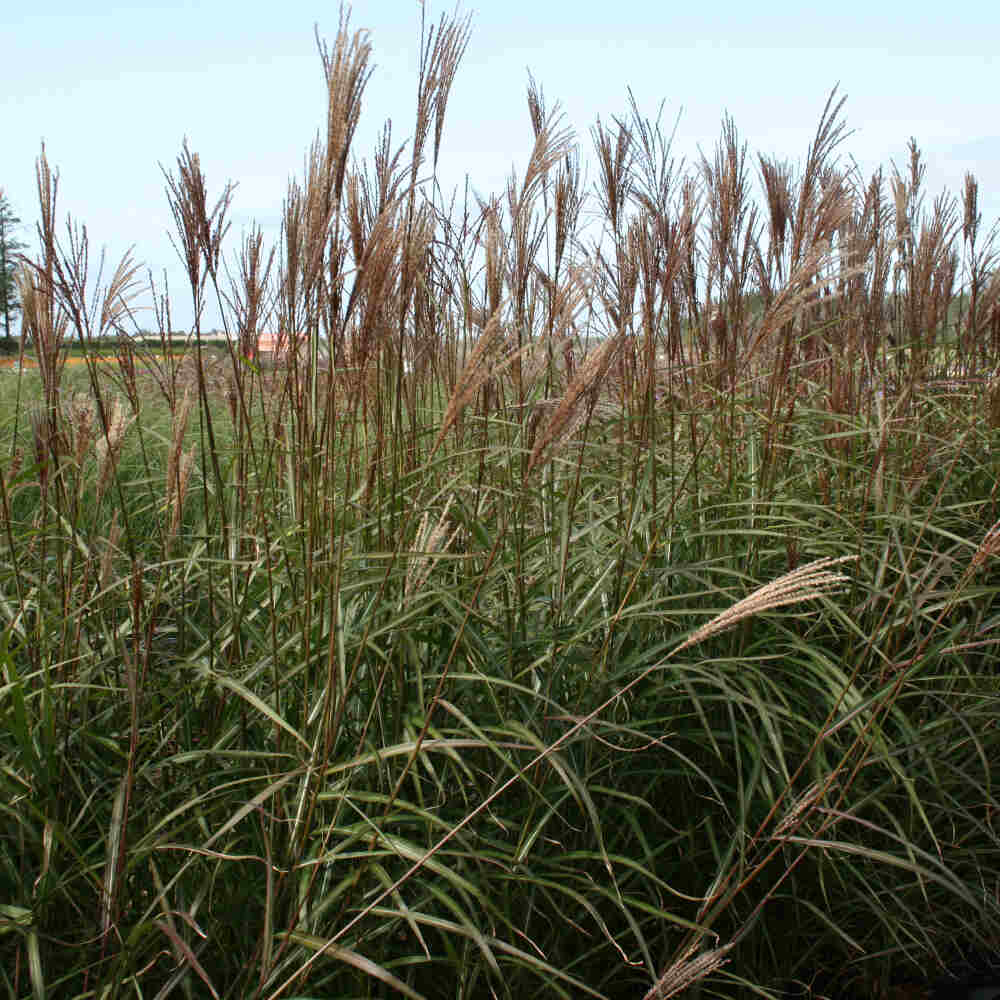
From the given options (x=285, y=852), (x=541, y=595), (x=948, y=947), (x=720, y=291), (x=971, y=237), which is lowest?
(x=948, y=947)

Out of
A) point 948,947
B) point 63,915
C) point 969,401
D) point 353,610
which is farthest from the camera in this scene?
point 969,401

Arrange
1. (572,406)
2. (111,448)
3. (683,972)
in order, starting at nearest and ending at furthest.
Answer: (683,972) < (572,406) < (111,448)

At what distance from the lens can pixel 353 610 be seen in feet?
6.13

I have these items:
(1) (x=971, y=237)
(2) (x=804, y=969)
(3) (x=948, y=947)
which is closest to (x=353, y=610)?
(2) (x=804, y=969)

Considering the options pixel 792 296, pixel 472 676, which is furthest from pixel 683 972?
pixel 792 296

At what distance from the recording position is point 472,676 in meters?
1.63

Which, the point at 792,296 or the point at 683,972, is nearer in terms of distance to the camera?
the point at 683,972

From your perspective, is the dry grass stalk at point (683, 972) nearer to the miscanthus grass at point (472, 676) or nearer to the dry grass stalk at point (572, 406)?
the miscanthus grass at point (472, 676)

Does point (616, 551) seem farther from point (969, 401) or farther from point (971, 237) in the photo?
point (971, 237)

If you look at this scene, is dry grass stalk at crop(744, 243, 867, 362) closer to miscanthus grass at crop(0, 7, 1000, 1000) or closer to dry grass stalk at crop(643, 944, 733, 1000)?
miscanthus grass at crop(0, 7, 1000, 1000)

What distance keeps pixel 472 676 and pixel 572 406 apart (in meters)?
0.51

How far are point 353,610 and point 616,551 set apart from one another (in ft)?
1.94

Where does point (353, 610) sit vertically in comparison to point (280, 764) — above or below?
above

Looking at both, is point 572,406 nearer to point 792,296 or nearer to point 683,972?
point 792,296
